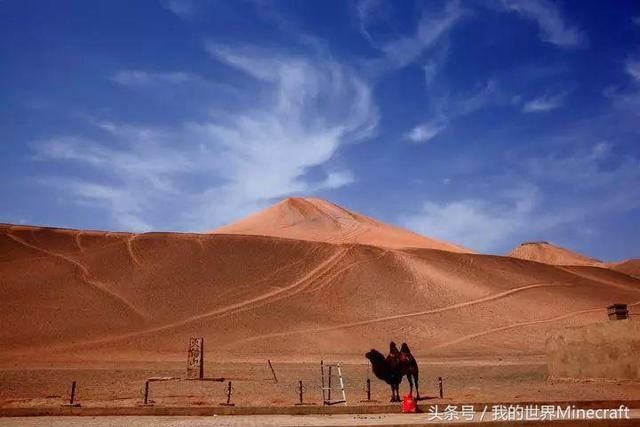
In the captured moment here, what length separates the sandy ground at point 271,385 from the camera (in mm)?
16859

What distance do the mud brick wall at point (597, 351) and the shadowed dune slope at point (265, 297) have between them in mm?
18156

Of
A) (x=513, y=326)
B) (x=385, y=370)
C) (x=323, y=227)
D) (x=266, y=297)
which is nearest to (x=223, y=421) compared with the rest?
(x=385, y=370)

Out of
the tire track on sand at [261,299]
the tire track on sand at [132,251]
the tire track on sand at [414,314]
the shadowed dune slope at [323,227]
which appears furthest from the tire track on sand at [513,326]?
the tire track on sand at [132,251]

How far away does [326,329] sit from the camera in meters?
42.8

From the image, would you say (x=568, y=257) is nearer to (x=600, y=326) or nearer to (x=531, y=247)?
(x=531, y=247)

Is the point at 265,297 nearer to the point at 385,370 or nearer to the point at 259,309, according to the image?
the point at 259,309

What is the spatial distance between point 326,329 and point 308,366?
1172cm

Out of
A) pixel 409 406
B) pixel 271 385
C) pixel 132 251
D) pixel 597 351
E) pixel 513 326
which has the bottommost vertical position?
pixel 409 406

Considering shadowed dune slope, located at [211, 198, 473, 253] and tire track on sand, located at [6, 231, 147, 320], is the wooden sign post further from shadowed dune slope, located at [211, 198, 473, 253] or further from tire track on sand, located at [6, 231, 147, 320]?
shadowed dune slope, located at [211, 198, 473, 253]

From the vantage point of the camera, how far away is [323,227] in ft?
270

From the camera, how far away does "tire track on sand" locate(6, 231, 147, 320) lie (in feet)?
145

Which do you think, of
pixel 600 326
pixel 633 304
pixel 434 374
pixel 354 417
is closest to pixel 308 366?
pixel 434 374

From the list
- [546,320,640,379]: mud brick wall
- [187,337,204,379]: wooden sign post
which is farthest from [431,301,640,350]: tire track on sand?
[546,320,640,379]: mud brick wall

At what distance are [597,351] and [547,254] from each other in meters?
103
